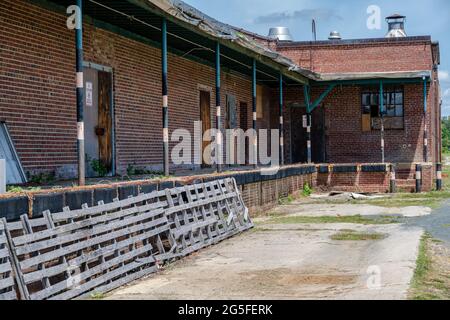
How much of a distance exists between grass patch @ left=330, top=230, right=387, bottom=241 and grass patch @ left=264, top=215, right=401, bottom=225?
185 cm

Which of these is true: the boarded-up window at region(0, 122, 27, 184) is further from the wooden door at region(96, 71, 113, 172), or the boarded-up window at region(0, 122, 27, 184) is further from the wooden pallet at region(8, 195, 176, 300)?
the wooden door at region(96, 71, 113, 172)

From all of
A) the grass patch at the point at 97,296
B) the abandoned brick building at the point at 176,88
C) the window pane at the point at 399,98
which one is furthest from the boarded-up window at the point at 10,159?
the window pane at the point at 399,98

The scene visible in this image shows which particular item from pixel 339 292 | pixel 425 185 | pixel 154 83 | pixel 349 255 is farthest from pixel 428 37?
pixel 339 292

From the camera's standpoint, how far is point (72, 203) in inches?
318

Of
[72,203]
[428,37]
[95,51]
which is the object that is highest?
[428,37]

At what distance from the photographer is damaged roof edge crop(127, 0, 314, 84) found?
11617 mm

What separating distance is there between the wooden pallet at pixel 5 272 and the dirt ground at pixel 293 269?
1.32 m

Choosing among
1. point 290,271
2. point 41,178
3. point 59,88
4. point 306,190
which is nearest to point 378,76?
point 306,190

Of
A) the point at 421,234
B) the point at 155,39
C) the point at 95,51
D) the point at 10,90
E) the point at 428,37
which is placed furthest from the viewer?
the point at 428,37

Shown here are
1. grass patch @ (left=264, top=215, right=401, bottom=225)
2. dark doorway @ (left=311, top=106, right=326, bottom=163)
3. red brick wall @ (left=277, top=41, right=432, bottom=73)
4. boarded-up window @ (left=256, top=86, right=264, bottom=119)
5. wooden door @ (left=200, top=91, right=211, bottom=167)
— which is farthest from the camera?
red brick wall @ (left=277, top=41, right=432, bottom=73)

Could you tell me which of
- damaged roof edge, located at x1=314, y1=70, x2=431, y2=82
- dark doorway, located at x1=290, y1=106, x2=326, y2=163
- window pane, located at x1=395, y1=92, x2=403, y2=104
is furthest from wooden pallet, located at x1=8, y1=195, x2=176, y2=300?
window pane, located at x1=395, y1=92, x2=403, y2=104

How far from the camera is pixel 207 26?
1363 cm
